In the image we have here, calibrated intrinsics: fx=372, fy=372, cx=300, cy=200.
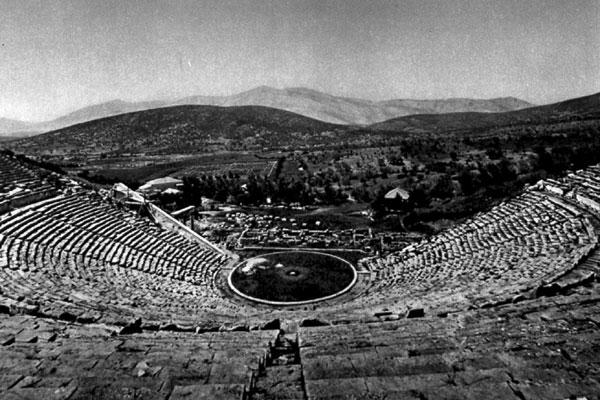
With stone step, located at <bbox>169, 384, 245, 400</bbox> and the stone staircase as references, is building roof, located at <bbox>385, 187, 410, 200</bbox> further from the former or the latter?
stone step, located at <bbox>169, 384, 245, 400</bbox>

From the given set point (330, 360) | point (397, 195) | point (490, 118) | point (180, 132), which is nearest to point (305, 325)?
point (330, 360)

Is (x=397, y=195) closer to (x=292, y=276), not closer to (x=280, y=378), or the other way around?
(x=292, y=276)

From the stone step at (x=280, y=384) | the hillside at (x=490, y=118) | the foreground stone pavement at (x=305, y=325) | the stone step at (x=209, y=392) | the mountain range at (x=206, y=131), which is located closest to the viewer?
the stone step at (x=209, y=392)

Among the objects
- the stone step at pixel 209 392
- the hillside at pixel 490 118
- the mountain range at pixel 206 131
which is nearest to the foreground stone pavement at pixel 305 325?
the stone step at pixel 209 392

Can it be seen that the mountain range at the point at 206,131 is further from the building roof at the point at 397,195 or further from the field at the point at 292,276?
the field at the point at 292,276

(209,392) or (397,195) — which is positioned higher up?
(209,392)
